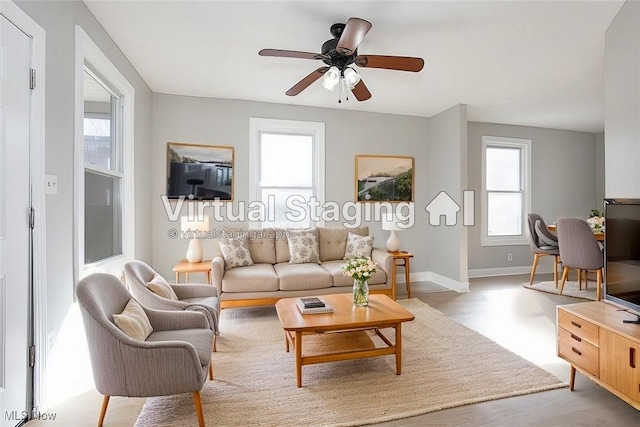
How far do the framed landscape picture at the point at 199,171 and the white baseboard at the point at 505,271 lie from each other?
433cm

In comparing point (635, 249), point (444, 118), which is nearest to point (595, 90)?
point (444, 118)

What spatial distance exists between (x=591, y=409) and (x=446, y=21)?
9.49 ft

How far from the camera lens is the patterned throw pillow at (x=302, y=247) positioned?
4.06m


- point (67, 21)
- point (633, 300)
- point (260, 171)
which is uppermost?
point (67, 21)

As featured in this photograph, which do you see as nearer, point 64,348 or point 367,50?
point 64,348

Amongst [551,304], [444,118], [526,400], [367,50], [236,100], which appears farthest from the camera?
[444,118]

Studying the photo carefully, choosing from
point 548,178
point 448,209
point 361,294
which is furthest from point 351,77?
point 548,178

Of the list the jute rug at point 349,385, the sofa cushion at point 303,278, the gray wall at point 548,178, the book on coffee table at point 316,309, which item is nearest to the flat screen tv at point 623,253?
the jute rug at point 349,385

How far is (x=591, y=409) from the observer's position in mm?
Answer: 1944

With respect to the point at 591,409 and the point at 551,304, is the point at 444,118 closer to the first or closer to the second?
the point at 551,304

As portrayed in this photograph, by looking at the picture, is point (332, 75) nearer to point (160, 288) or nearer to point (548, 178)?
point (160, 288)

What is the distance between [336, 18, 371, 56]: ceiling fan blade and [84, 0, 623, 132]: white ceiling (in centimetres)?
38

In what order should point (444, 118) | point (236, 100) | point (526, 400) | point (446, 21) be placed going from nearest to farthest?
point (526, 400)
point (446, 21)
point (236, 100)
point (444, 118)

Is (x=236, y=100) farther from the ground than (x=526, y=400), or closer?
farther from the ground
